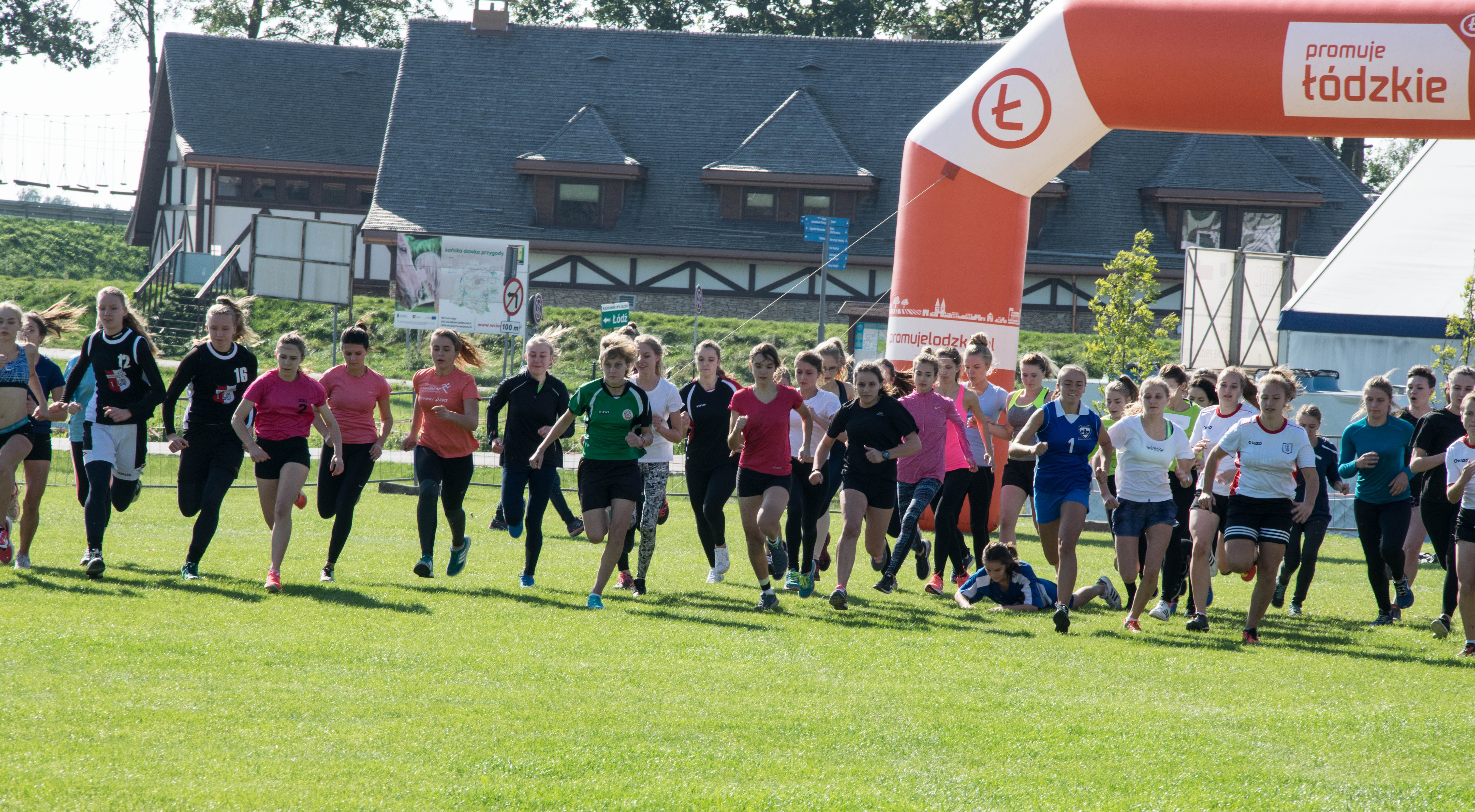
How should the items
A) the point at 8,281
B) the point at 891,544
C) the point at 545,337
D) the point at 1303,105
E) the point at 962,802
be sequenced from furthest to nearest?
the point at 8,281, the point at 891,544, the point at 1303,105, the point at 545,337, the point at 962,802

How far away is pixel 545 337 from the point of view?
427 inches

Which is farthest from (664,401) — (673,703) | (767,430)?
(673,703)

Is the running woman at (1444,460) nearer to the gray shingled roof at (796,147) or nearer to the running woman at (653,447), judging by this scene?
the running woman at (653,447)

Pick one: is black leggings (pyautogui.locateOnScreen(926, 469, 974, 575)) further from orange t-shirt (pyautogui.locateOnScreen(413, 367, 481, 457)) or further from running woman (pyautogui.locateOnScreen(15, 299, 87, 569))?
running woman (pyautogui.locateOnScreen(15, 299, 87, 569))

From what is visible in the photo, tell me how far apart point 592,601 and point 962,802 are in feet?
15.0

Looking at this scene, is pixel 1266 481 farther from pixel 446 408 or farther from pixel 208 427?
pixel 208 427

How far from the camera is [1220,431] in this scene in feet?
32.5

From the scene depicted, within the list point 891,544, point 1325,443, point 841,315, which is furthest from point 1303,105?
point 841,315

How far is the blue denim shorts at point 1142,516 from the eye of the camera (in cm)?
929

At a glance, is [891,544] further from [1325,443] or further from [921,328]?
[1325,443]

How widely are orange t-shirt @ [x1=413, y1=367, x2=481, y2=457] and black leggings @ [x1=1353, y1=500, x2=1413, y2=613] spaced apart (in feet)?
21.3

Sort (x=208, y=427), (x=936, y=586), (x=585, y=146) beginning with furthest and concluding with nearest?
(x=585, y=146)
(x=936, y=586)
(x=208, y=427)

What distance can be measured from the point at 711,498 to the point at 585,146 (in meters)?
30.0

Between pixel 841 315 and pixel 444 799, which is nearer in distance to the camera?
pixel 444 799
